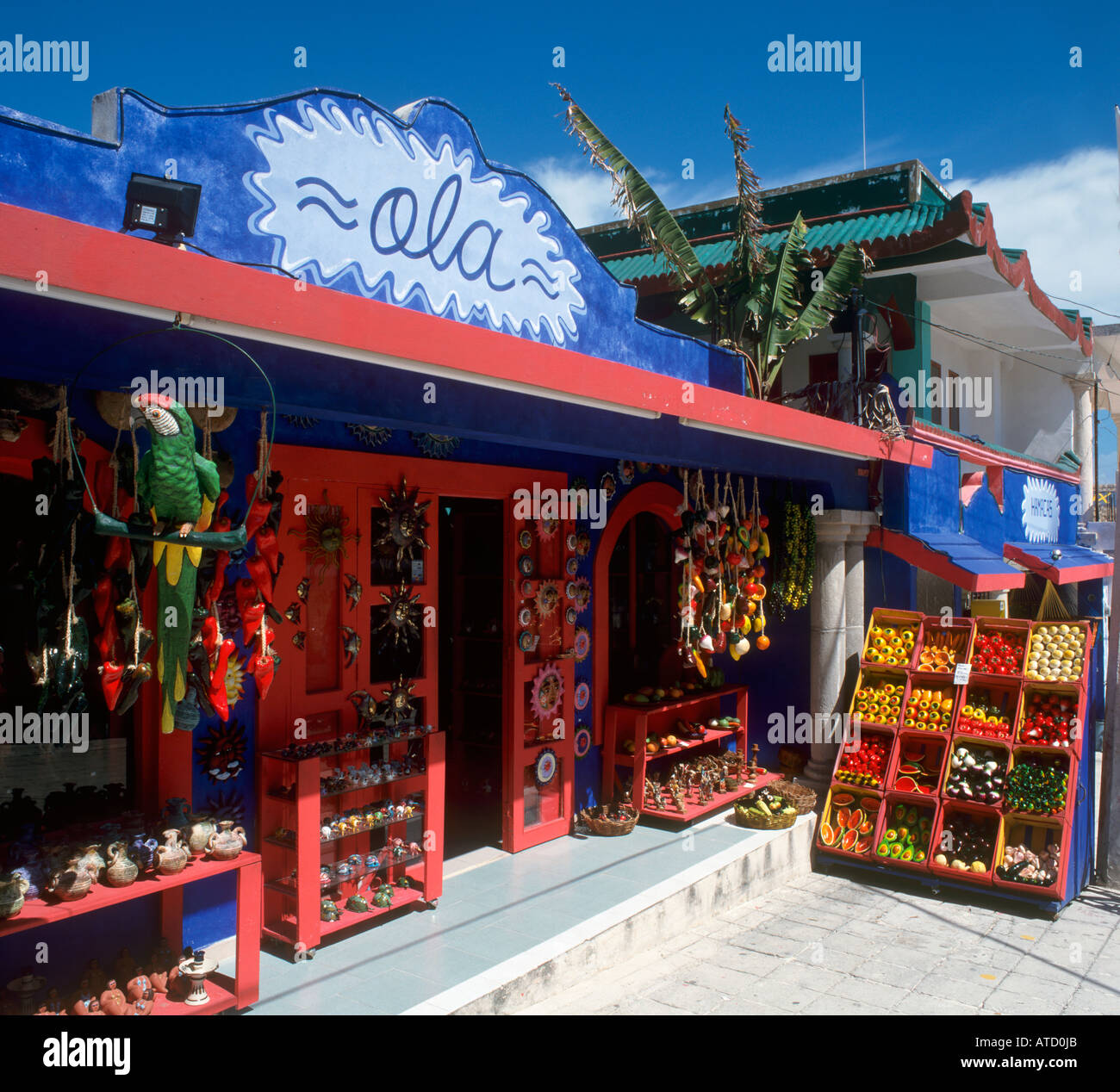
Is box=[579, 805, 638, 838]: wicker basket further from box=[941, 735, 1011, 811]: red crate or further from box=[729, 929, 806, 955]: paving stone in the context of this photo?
box=[941, 735, 1011, 811]: red crate

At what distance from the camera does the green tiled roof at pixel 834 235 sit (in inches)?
392

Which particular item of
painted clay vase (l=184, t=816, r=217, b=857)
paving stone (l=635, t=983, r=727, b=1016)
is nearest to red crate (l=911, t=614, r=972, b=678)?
paving stone (l=635, t=983, r=727, b=1016)

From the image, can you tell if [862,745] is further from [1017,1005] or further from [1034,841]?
[1017,1005]

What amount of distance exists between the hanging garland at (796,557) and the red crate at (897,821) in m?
1.95

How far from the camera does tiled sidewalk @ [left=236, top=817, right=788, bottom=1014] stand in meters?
4.88

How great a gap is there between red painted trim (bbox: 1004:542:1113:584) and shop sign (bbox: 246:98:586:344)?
7.06m

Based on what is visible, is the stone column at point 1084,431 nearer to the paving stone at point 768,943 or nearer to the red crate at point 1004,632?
the red crate at point 1004,632

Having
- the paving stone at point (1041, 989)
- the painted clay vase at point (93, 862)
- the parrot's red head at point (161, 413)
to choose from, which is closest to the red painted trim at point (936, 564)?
the paving stone at point (1041, 989)

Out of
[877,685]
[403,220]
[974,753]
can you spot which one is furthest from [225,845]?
[877,685]

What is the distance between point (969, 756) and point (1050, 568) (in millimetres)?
3829

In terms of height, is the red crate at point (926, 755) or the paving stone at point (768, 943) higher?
the red crate at point (926, 755)

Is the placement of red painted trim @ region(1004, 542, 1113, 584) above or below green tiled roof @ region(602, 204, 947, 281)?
below

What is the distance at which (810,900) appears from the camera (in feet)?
24.6

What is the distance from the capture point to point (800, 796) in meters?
8.45
